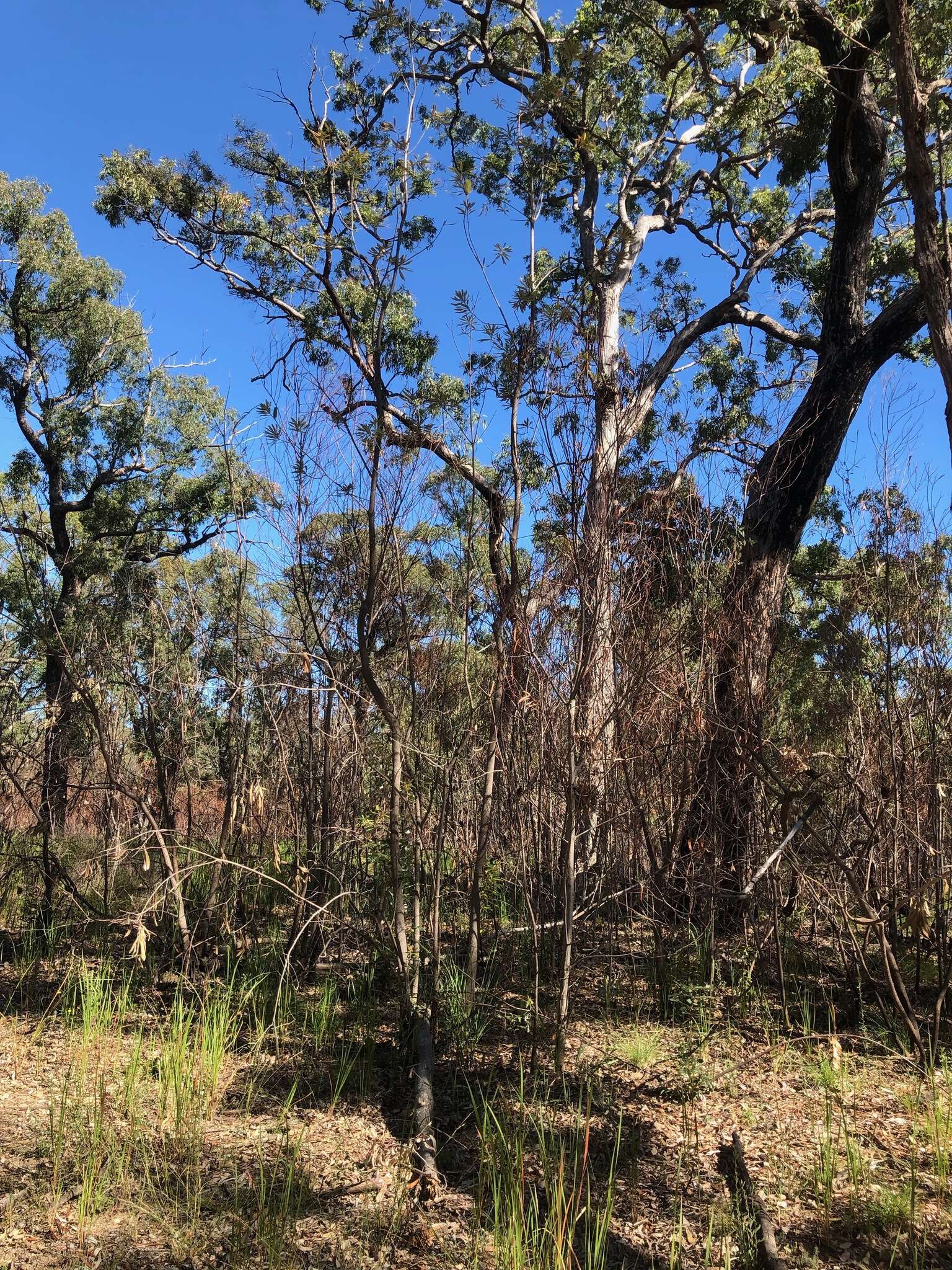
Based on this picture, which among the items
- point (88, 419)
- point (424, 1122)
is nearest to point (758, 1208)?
point (424, 1122)

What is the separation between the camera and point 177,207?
9.10m

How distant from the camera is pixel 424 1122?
3.30 metres

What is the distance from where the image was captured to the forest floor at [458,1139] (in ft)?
8.74

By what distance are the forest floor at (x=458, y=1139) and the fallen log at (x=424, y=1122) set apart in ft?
0.20

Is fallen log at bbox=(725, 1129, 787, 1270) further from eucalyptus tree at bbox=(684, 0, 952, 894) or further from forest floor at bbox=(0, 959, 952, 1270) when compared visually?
eucalyptus tree at bbox=(684, 0, 952, 894)

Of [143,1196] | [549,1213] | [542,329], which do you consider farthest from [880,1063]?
[542,329]

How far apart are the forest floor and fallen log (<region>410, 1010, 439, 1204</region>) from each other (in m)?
0.06

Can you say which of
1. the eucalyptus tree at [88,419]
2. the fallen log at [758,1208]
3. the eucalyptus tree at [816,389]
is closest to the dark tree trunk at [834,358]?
the eucalyptus tree at [816,389]

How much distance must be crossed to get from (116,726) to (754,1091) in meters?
4.09

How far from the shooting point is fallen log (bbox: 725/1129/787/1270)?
8.11ft

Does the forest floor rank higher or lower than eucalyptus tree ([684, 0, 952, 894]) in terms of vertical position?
lower

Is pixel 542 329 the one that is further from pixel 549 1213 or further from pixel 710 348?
pixel 710 348

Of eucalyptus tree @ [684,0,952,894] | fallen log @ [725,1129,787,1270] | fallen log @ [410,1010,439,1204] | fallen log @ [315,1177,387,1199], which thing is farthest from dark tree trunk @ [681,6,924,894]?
fallen log @ [315,1177,387,1199]

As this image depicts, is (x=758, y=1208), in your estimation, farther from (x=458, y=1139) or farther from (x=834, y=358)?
(x=834, y=358)
